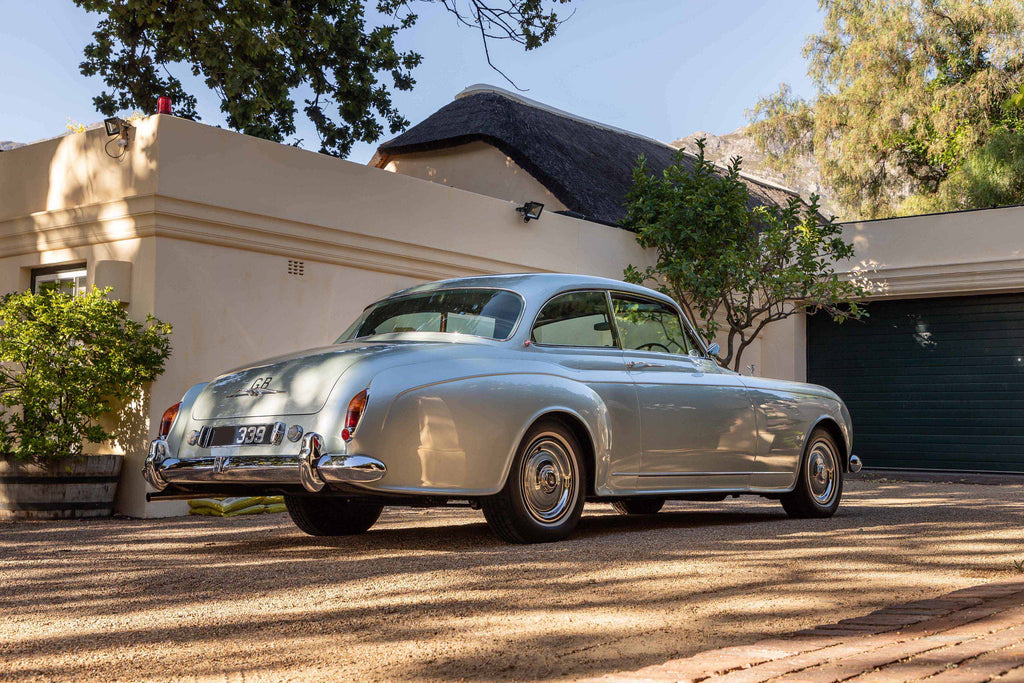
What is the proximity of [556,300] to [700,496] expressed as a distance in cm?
172

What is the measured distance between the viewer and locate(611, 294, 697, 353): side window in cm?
731

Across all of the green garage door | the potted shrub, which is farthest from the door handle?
the green garage door

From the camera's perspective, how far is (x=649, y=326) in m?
7.52

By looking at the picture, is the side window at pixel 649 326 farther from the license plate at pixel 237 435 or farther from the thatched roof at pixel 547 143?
the thatched roof at pixel 547 143

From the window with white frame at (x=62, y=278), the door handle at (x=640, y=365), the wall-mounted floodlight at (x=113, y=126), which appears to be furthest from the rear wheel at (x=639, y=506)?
the wall-mounted floodlight at (x=113, y=126)

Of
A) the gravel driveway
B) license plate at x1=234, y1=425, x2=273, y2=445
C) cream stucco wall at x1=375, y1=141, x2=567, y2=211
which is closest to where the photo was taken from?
the gravel driveway

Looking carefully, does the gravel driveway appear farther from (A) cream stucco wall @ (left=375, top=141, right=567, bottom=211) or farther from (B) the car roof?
(A) cream stucco wall @ (left=375, top=141, right=567, bottom=211)

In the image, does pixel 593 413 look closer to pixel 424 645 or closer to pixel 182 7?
pixel 424 645

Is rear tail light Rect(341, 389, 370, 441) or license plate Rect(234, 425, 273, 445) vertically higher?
rear tail light Rect(341, 389, 370, 441)

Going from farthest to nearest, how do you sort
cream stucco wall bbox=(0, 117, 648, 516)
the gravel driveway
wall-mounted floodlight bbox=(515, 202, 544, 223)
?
1. wall-mounted floodlight bbox=(515, 202, 544, 223)
2. cream stucco wall bbox=(0, 117, 648, 516)
3. the gravel driveway

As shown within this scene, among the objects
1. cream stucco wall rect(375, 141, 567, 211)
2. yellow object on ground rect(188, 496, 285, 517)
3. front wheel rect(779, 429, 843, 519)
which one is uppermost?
cream stucco wall rect(375, 141, 567, 211)

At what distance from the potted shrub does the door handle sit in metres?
4.39

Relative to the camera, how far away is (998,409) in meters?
18.8

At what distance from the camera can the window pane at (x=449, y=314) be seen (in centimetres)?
650
